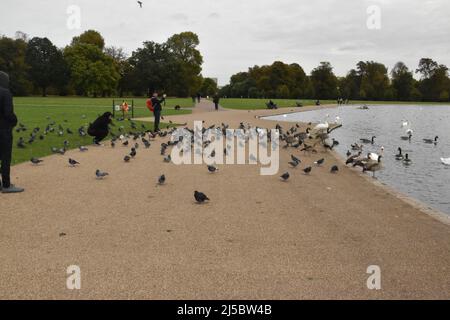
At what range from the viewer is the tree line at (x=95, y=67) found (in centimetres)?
9050

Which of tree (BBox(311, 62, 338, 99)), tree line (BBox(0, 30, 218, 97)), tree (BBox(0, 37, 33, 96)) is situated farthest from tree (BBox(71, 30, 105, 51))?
tree (BBox(311, 62, 338, 99))

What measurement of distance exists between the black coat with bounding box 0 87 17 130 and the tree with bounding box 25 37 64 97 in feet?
299

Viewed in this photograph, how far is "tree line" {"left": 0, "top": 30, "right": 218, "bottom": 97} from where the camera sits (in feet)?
297

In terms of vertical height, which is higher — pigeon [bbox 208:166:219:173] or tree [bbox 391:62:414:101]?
tree [bbox 391:62:414:101]

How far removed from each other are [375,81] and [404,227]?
138 metres

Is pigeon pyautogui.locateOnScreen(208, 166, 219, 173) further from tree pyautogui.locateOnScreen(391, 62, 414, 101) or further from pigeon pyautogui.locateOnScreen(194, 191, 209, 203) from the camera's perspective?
tree pyautogui.locateOnScreen(391, 62, 414, 101)

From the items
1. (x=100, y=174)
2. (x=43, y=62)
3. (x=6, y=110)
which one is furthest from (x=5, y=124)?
(x=43, y=62)

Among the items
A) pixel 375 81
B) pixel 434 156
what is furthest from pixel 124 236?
pixel 375 81

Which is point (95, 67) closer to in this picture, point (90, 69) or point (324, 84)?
point (90, 69)

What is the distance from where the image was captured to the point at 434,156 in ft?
62.3

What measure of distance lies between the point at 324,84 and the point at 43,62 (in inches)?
3176

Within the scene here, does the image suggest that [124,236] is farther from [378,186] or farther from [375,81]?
[375,81]

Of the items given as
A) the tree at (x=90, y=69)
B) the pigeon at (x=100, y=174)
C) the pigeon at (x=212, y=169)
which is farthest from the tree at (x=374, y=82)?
the pigeon at (x=100, y=174)

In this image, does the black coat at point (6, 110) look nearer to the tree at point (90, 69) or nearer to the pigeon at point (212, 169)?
the pigeon at point (212, 169)
